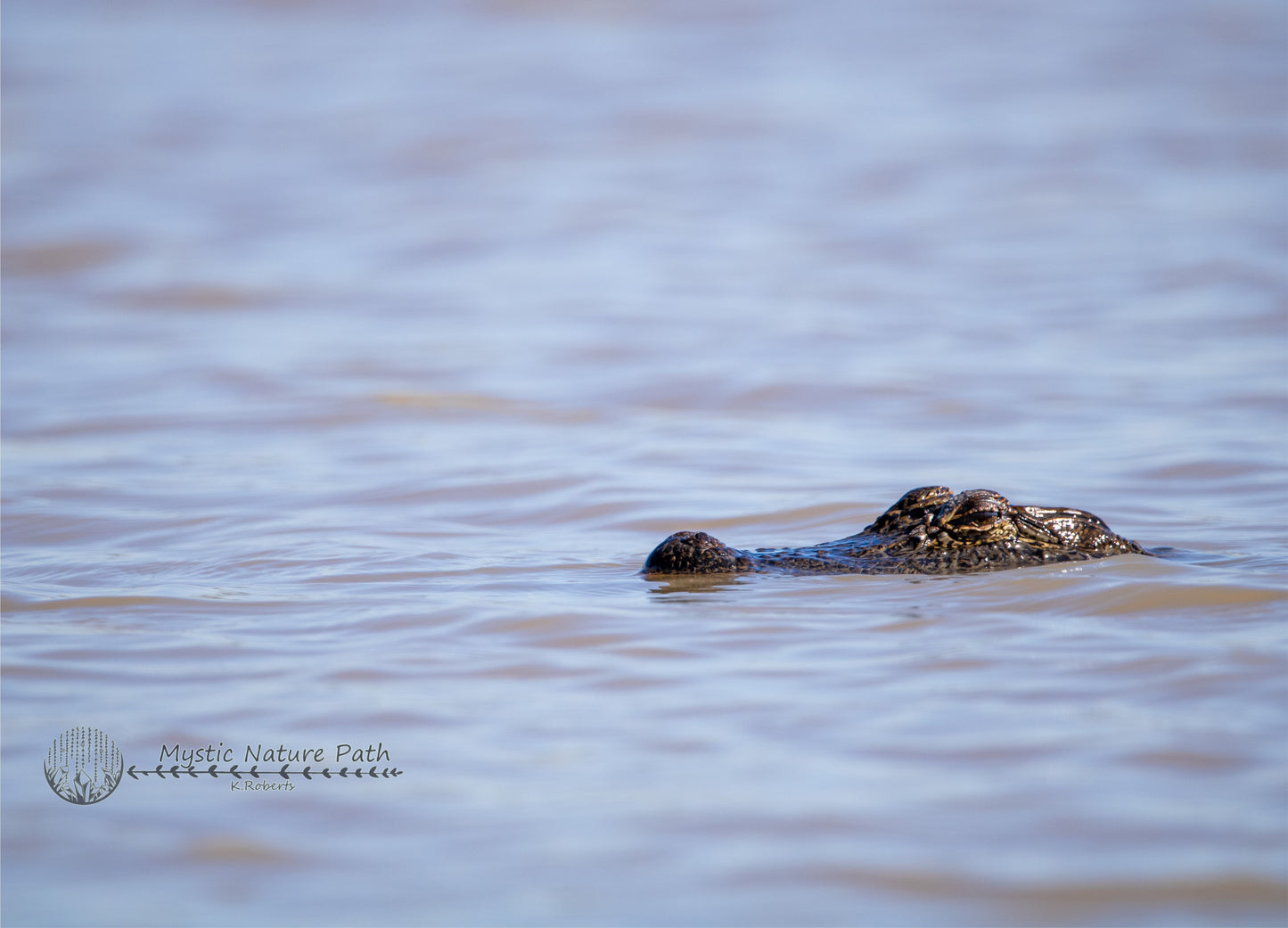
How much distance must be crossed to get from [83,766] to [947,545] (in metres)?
3.31

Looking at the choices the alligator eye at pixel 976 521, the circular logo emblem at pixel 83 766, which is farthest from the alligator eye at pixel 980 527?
the circular logo emblem at pixel 83 766

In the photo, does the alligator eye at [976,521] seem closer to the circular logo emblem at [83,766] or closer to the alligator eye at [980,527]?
the alligator eye at [980,527]

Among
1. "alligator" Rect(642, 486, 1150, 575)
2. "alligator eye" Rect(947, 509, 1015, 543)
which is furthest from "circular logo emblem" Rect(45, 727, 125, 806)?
"alligator eye" Rect(947, 509, 1015, 543)

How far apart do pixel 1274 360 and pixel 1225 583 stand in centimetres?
723

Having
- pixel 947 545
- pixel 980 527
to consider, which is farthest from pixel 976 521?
pixel 947 545

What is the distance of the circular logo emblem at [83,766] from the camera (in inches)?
147

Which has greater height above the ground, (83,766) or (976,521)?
(976,521)

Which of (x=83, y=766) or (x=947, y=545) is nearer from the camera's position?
(x=83, y=766)

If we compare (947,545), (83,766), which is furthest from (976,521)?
(83,766)

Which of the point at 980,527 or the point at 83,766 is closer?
the point at 83,766

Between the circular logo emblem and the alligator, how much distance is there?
2383mm

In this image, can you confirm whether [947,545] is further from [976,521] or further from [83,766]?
[83,766]

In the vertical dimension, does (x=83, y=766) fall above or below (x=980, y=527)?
below

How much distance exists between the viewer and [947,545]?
18.6 ft
